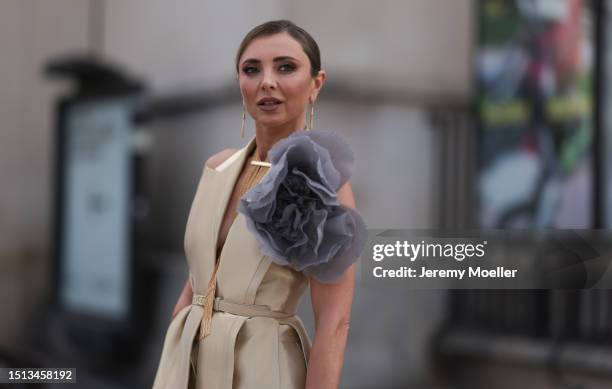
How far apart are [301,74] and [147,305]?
305cm

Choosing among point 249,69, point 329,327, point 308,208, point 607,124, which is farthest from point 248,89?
point 607,124

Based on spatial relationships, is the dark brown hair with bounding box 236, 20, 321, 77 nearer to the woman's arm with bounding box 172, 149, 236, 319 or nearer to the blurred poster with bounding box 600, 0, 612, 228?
the woman's arm with bounding box 172, 149, 236, 319

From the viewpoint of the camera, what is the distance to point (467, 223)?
2.88m

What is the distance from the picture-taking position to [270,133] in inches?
28.5

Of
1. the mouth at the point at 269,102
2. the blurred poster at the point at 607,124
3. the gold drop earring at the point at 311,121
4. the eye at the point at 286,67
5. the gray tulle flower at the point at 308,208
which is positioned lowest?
the gray tulle flower at the point at 308,208

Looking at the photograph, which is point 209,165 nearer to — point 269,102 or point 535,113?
point 269,102

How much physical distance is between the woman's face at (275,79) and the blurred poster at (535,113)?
204cm

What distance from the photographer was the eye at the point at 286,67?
2.25ft

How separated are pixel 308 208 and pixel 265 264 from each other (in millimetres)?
75

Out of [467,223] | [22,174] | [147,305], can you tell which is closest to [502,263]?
[467,223]

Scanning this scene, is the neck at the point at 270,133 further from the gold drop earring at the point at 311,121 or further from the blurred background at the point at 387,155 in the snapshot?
the blurred background at the point at 387,155

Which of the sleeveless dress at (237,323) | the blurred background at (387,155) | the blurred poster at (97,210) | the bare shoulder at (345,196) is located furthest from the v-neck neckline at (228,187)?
the blurred poster at (97,210)

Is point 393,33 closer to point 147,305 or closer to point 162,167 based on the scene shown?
point 162,167

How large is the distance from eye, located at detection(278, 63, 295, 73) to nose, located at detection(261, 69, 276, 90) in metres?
0.01
